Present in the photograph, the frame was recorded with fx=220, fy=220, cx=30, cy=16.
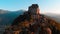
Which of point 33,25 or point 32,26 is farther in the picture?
point 33,25

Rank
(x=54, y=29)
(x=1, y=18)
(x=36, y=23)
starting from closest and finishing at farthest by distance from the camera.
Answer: (x=36, y=23), (x=54, y=29), (x=1, y=18)

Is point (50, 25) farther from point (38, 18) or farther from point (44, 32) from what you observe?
point (44, 32)

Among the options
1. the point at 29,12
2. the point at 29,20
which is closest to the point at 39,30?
the point at 29,20

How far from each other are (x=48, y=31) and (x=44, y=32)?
0.75 metres

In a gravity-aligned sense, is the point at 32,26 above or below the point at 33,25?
below

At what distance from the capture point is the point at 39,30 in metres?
31.1

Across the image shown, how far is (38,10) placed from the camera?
124 feet

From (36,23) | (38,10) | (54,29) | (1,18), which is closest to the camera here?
(36,23)

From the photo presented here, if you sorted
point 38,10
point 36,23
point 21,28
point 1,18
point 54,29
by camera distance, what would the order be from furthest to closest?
point 1,18 < point 38,10 < point 54,29 < point 36,23 < point 21,28

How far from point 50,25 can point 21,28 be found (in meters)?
6.41

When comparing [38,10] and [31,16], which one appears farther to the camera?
[38,10]

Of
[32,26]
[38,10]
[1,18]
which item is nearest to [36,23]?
[32,26]

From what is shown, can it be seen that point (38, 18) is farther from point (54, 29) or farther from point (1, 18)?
point (1, 18)

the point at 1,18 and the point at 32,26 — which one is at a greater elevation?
the point at 32,26
